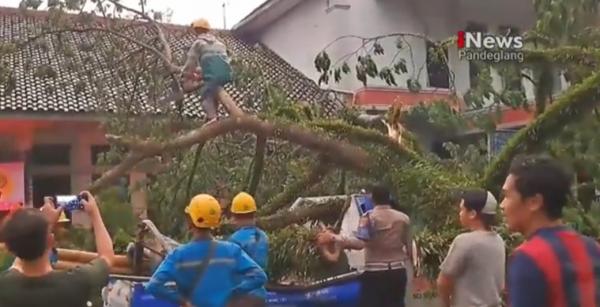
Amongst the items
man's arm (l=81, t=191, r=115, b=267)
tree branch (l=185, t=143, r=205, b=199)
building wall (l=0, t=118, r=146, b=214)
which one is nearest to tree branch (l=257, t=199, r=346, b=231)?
tree branch (l=185, t=143, r=205, b=199)

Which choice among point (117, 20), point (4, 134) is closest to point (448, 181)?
point (117, 20)

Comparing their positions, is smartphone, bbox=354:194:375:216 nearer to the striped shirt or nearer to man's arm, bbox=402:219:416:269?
man's arm, bbox=402:219:416:269

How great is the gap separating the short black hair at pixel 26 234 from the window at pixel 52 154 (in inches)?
581

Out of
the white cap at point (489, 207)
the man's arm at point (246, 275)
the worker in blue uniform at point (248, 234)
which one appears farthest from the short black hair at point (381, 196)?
the man's arm at point (246, 275)

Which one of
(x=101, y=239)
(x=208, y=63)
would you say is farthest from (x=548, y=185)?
(x=208, y=63)

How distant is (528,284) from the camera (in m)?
2.94

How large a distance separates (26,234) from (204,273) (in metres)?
1.50

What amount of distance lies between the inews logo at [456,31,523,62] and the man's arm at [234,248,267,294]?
18.8 ft

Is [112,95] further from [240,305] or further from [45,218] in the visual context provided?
[45,218]

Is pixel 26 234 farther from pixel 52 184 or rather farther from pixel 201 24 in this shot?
pixel 52 184

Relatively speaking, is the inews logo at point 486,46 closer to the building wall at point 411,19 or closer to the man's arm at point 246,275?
the man's arm at point 246,275

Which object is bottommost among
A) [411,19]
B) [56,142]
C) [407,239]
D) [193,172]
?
[407,239]

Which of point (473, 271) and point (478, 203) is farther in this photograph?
point (478, 203)

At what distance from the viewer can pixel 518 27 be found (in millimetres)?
18953
